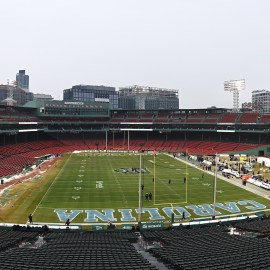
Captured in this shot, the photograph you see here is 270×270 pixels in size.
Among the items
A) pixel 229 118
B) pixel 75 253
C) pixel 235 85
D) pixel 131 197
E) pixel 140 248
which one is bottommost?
pixel 131 197

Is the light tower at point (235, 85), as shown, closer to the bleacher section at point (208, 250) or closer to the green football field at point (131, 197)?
the green football field at point (131, 197)

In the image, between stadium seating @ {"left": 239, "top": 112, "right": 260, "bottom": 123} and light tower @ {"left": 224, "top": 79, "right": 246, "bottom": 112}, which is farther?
light tower @ {"left": 224, "top": 79, "right": 246, "bottom": 112}

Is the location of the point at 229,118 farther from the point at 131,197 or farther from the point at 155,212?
the point at 155,212

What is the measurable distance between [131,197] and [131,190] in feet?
11.2

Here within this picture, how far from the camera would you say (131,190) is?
42.3 metres

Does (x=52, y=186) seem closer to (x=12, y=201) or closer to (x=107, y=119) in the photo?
(x=12, y=201)

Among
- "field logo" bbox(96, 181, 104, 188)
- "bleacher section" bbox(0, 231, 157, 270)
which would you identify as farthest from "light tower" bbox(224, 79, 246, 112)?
"bleacher section" bbox(0, 231, 157, 270)

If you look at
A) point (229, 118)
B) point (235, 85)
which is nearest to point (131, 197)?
point (229, 118)

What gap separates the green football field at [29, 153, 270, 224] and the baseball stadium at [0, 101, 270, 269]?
11cm

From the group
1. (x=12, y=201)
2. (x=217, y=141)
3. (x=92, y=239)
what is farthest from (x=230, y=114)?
(x=92, y=239)

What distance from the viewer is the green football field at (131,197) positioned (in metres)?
32.5

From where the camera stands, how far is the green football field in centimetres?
3247

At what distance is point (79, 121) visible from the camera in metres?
103

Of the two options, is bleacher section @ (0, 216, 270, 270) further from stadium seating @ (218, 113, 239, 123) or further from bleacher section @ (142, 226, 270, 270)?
stadium seating @ (218, 113, 239, 123)
